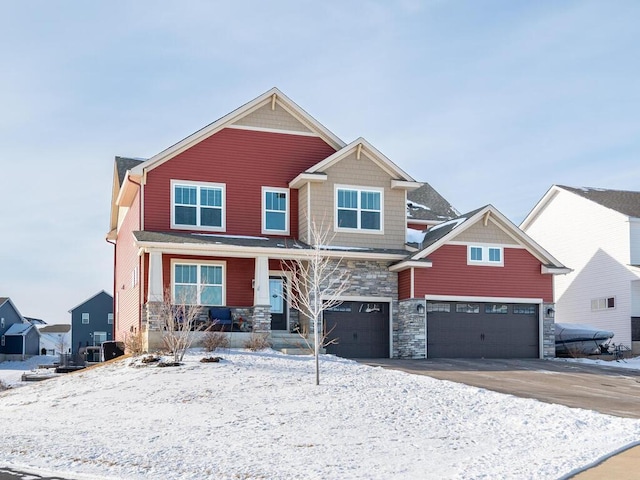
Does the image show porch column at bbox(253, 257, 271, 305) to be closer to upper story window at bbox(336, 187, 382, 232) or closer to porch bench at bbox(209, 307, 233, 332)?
porch bench at bbox(209, 307, 233, 332)

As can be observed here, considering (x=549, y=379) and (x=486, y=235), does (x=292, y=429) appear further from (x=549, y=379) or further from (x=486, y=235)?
(x=486, y=235)

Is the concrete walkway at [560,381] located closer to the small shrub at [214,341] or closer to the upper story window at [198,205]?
the small shrub at [214,341]

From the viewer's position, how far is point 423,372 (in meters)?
21.3

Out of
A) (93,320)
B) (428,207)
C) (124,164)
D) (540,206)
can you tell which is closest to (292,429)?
(124,164)

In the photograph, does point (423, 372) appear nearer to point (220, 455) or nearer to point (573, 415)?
point (573, 415)

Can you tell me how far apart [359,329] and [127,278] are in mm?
9524

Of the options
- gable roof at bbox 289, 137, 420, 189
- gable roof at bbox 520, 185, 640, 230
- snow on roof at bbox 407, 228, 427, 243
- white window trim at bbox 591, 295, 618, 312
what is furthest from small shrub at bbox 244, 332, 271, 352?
gable roof at bbox 520, 185, 640, 230

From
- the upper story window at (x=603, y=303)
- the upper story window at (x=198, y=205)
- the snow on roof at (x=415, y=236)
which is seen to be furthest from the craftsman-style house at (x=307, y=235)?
the upper story window at (x=603, y=303)

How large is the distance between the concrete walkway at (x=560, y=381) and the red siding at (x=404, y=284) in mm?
2705

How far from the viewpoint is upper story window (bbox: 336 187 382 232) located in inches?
1096

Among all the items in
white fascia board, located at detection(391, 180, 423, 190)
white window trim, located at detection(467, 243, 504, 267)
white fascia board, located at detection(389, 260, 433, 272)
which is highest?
white fascia board, located at detection(391, 180, 423, 190)

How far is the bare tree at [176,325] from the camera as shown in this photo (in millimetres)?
21750

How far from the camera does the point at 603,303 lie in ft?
118

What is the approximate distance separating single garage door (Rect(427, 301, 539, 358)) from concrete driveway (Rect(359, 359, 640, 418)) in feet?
4.10
